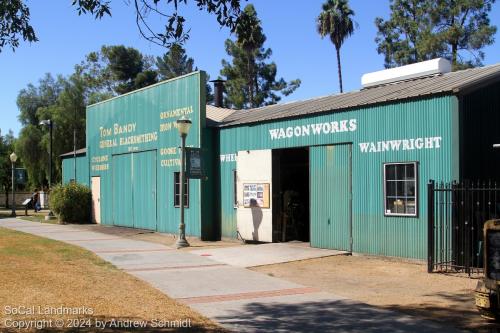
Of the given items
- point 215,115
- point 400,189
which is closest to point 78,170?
point 215,115

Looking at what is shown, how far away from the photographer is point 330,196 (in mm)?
14695

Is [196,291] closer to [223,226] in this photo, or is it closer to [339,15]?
[223,226]

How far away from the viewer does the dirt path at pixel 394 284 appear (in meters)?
8.24

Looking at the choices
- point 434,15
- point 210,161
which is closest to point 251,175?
point 210,161

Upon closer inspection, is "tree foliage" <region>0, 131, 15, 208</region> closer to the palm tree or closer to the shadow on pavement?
the palm tree

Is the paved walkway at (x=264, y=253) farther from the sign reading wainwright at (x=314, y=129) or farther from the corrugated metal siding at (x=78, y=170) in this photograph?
the corrugated metal siding at (x=78, y=170)

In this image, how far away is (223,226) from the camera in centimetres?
1855

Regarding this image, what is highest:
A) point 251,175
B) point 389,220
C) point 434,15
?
point 434,15

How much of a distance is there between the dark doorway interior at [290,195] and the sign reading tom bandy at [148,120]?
119 inches

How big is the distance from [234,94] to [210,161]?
31353 mm

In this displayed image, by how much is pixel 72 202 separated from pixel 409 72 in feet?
53.1

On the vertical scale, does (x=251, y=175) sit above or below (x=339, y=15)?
below

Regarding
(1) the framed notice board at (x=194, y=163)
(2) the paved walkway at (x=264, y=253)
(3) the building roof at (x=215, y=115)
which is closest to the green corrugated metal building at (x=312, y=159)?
(3) the building roof at (x=215, y=115)

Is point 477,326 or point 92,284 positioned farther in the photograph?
point 92,284
